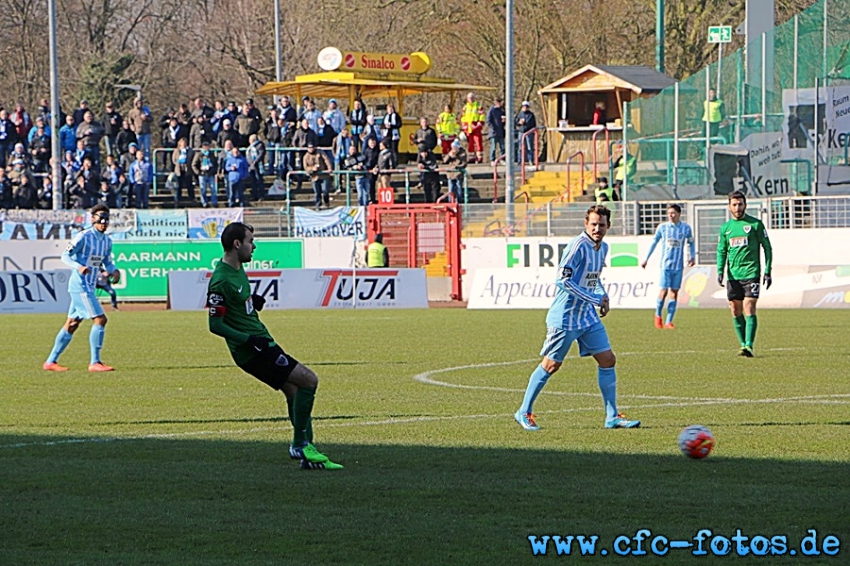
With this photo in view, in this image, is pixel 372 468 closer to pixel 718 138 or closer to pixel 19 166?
pixel 718 138

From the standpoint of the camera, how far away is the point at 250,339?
33.8 feet

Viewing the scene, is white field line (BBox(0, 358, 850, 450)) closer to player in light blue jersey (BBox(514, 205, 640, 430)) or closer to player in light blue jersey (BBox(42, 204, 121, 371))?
player in light blue jersey (BBox(514, 205, 640, 430))

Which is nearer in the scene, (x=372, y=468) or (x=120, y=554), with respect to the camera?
(x=120, y=554)

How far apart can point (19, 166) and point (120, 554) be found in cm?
3534

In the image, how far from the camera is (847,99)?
34.0 metres

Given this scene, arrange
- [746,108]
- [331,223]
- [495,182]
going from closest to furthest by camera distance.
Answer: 1. [746,108]
2. [331,223]
3. [495,182]

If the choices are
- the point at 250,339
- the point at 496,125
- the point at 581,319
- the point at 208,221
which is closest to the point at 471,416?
the point at 581,319

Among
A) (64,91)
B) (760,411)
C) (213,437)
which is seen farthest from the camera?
(64,91)

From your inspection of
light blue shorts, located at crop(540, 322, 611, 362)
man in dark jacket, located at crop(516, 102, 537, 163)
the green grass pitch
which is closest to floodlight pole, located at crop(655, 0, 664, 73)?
man in dark jacket, located at crop(516, 102, 537, 163)

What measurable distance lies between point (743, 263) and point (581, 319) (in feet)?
25.0

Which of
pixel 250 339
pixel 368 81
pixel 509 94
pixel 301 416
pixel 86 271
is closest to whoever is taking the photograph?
pixel 250 339

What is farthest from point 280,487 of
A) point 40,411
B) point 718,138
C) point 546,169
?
point 546,169

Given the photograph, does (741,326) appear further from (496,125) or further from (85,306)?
(496,125)

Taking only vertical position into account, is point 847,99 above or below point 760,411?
above
